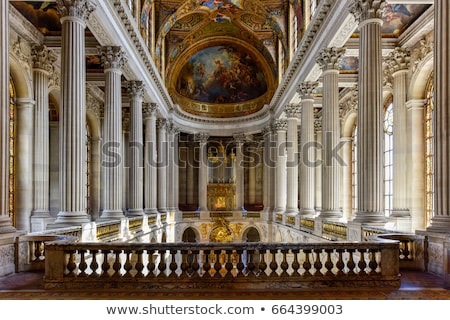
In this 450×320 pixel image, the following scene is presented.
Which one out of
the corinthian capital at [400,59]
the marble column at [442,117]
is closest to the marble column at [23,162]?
the marble column at [442,117]

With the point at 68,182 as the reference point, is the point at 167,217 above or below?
below

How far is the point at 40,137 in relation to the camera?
55.1 feet

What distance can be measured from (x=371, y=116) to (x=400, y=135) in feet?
21.7

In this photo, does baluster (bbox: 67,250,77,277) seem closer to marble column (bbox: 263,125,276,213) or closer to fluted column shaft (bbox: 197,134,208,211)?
marble column (bbox: 263,125,276,213)

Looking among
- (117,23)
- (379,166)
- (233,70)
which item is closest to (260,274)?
(379,166)

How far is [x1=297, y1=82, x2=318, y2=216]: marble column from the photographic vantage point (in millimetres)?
21097

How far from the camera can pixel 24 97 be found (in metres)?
16.2

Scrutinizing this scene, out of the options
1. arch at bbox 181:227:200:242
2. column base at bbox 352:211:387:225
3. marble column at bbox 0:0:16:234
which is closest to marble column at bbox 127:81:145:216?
marble column at bbox 0:0:16:234

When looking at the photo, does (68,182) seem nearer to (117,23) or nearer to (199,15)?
(117,23)

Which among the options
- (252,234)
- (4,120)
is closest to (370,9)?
(4,120)

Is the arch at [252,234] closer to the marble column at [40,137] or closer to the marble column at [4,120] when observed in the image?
the marble column at [40,137]

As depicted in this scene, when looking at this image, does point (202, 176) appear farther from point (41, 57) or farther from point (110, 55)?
point (41, 57)

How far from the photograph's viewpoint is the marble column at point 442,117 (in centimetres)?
770

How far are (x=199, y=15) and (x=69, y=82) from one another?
20.1m
